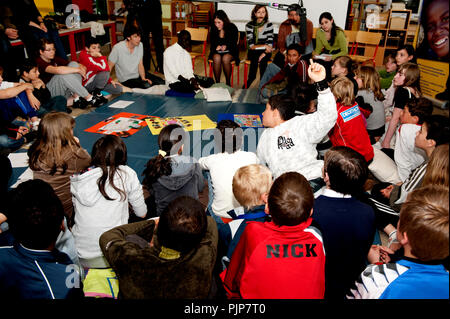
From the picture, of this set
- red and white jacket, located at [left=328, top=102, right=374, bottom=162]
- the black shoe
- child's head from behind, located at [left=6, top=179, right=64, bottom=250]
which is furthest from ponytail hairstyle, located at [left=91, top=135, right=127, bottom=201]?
the black shoe

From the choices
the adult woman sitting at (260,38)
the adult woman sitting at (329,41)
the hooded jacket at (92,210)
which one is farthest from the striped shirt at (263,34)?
the hooded jacket at (92,210)

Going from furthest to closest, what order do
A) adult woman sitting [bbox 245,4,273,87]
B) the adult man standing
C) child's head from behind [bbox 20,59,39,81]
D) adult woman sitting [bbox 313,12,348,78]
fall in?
the adult man standing → adult woman sitting [bbox 245,4,273,87] → adult woman sitting [bbox 313,12,348,78] → child's head from behind [bbox 20,59,39,81]

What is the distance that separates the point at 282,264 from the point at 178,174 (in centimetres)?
111

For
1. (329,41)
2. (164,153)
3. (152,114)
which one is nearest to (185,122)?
(152,114)

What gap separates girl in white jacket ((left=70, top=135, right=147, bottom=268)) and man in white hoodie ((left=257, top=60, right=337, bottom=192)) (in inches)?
41.2

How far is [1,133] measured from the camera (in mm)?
3266

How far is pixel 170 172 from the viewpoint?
2152 mm

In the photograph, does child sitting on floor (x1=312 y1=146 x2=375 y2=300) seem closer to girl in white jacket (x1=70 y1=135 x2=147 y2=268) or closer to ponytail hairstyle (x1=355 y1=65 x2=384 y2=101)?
girl in white jacket (x1=70 y1=135 x2=147 y2=268)

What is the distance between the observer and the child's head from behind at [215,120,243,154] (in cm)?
229

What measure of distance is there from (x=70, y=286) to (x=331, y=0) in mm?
8852

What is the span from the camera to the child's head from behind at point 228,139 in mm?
2293

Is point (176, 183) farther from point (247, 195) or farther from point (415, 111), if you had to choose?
point (415, 111)

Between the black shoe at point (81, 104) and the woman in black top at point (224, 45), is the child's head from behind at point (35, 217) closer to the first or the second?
the black shoe at point (81, 104)
